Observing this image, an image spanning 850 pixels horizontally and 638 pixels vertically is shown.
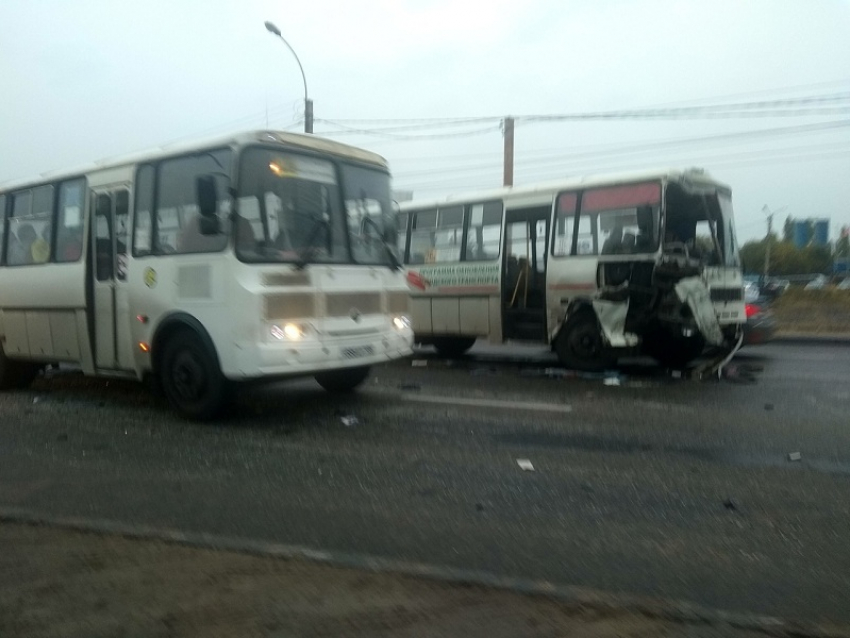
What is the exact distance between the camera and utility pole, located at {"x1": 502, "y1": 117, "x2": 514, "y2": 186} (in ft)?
84.8

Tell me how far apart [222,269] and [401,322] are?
91.7 inches

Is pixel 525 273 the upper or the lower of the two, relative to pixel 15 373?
upper

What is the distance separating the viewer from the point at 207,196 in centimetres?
755

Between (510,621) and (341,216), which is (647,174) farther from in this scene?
(510,621)

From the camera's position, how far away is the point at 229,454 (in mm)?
6965

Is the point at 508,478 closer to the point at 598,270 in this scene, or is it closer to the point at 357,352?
the point at 357,352

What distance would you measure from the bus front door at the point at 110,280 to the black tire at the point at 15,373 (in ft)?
7.71

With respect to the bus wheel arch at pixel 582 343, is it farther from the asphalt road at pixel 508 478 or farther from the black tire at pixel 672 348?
the asphalt road at pixel 508 478

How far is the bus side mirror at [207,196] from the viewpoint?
755 centimetres

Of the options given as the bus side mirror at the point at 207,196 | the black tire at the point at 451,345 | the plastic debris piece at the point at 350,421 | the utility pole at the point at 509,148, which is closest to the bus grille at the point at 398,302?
the plastic debris piece at the point at 350,421

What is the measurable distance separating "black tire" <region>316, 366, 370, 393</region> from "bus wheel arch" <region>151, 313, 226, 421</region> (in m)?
1.94

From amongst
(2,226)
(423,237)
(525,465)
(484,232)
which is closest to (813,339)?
(484,232)

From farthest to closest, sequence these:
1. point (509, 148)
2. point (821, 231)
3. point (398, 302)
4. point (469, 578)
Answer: point (821, 231), point (509, 148), point (398, 302), point (469, 578)

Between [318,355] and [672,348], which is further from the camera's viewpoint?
[672,348]
